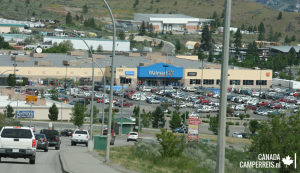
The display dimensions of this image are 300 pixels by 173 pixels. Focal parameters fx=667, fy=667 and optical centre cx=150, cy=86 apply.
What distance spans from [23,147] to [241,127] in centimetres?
6626

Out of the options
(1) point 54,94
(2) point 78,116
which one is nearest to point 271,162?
(2) point 78,116

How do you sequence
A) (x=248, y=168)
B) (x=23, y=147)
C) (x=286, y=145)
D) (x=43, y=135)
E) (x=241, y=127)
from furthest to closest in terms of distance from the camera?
(x=241, y=127) → (x=43, y=135) → (x=286, y=145) → (x=248, y=168) → (x=23, y=147)

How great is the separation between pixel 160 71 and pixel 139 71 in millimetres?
4814

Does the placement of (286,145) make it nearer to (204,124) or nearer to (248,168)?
(248,168)

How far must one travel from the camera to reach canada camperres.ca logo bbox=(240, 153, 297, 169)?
33000mm

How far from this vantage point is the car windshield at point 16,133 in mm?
30547

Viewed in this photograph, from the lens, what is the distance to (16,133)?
100 ft

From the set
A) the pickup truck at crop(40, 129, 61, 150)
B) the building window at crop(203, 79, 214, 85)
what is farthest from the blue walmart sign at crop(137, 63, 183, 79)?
Answer: the pickup truck at crop(40, 129, 61, 150)

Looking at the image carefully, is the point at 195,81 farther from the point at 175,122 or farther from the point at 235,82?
the point at 175,122

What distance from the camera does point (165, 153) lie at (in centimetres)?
3684

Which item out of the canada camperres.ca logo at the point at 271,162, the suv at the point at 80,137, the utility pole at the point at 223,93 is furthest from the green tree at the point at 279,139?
the utility pole at the point at 223,93

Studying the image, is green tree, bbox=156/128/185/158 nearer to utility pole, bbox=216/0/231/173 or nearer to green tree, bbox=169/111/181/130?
utility pole, bbox=216/0/231/173

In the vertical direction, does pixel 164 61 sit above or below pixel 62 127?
above

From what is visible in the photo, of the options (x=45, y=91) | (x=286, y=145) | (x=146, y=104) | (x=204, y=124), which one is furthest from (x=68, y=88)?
(x=286, y=145)
